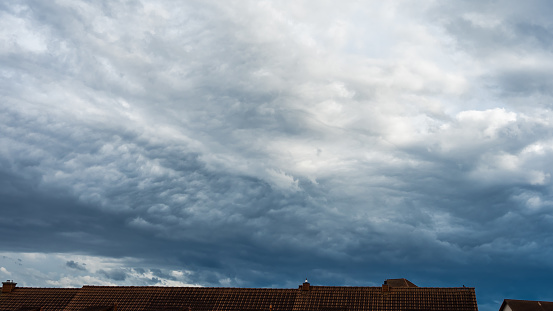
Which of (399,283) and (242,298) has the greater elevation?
(399,283)

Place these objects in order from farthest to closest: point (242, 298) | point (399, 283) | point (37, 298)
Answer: point (399, 283) < point (37, 298) < point (242, 298)

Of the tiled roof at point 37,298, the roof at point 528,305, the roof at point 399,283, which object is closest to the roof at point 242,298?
the tiled roof at point 37,298

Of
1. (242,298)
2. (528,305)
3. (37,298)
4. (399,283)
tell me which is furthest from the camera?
(399,283)

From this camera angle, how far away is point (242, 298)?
6850 cm

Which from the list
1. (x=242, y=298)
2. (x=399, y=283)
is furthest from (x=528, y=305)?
(x=399, y=283)

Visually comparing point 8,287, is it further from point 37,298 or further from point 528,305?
point 528,305

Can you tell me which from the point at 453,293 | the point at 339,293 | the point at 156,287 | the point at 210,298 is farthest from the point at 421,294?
the point at 156,287

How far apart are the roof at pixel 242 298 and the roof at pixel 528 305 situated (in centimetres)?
397

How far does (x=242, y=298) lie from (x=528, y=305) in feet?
114

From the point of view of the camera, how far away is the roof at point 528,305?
5831 cm

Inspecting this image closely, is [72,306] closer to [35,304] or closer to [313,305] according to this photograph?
[35,304]

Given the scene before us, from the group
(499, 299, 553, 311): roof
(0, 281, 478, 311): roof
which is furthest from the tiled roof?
(499, 299, 553, 311): roof

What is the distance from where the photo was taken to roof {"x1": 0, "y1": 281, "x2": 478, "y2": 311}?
2450 inches

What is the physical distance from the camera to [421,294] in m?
63.4
